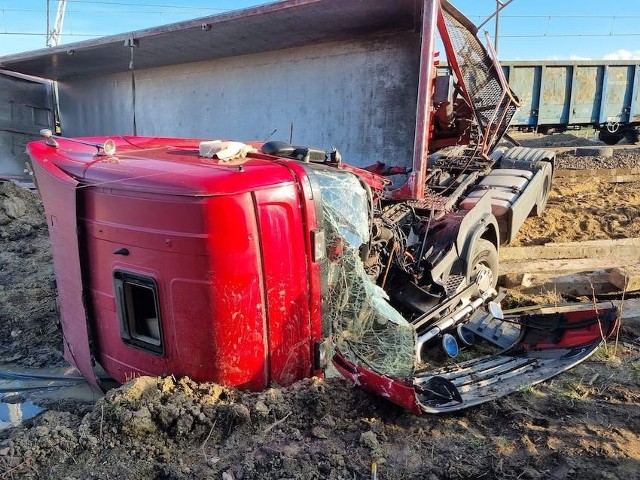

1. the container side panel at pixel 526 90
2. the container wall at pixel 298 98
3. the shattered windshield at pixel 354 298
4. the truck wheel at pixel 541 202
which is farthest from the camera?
the container side panel at pixel 526 90

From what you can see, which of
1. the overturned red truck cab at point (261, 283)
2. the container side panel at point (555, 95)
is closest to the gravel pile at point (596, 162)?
the container side panel at point (555, 95)

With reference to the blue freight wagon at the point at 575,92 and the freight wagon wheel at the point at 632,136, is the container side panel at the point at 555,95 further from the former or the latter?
the freight wagon wheel at the point at 632,136

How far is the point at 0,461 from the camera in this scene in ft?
7.45

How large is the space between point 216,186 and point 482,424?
1804 mm

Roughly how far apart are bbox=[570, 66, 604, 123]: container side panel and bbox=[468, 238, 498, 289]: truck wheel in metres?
12.0

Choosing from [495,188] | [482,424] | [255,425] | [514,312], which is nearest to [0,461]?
[255,425]

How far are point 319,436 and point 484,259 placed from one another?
9.18 ft

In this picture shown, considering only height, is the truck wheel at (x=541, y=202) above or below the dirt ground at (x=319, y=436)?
above

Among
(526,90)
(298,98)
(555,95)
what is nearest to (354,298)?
(298,98)

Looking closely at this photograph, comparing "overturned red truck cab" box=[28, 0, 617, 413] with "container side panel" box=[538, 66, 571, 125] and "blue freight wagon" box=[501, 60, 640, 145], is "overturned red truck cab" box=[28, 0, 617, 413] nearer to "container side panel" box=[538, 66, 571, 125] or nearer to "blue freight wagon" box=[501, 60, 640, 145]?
"blue freight wagon" box=[501, 60, 640, 145]

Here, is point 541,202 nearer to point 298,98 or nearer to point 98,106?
point 298,98

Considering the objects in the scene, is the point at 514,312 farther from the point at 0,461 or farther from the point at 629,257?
the point at 0,461

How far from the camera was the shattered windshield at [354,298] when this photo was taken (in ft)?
9.55

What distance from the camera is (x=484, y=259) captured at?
15.4 feet
